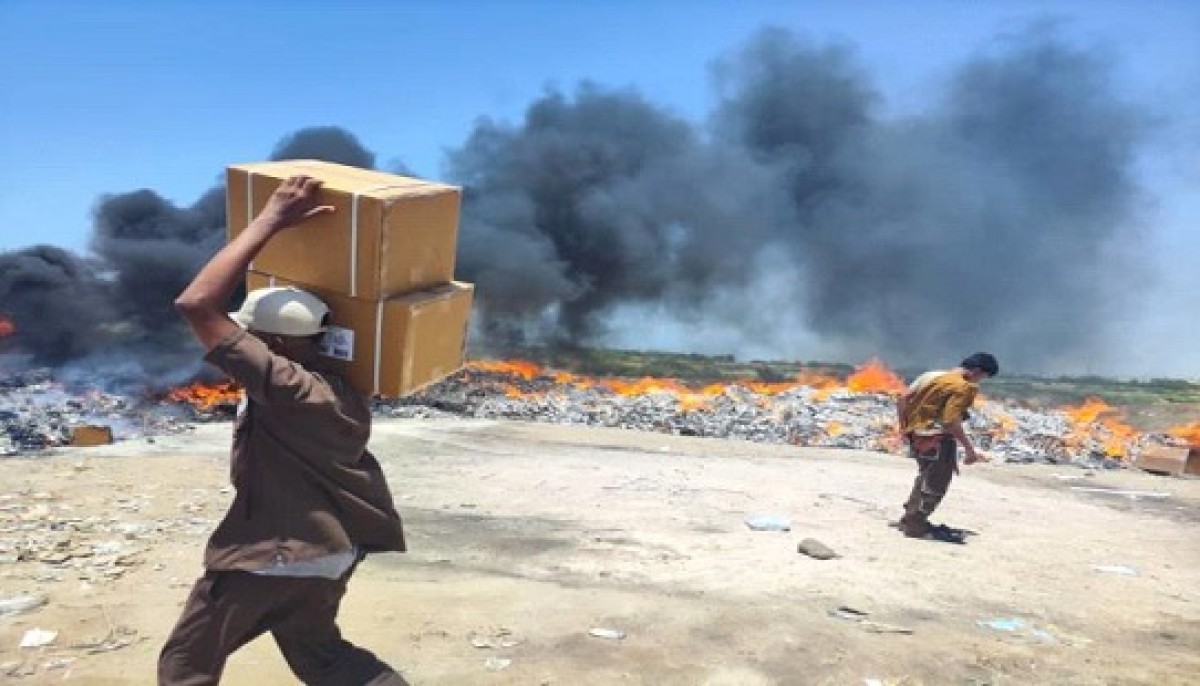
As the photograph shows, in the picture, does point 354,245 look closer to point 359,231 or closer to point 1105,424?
point 359,231

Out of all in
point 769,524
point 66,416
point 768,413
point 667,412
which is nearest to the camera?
point 769,524

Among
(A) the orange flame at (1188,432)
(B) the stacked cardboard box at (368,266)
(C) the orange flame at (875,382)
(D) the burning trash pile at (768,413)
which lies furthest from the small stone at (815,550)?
(A) the orange flame at (1188,432)

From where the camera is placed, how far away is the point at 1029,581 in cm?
582

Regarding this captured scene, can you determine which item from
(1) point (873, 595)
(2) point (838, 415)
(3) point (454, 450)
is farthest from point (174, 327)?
(1) point (873, 595)

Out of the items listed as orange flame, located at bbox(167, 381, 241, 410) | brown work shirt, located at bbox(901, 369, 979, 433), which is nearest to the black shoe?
brown work shirt, located at bbox(901, 369, 979, 433)

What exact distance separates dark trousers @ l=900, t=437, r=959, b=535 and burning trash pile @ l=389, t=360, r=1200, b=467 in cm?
616

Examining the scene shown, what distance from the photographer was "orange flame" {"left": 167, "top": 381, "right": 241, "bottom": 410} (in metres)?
13.1

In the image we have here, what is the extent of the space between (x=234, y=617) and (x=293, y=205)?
3.66 ft

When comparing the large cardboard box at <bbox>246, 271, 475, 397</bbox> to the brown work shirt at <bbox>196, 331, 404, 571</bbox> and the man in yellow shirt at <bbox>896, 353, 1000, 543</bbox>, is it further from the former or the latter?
the man in yellow shirt at <bbox>896, 353, 1000, 543</bbox>

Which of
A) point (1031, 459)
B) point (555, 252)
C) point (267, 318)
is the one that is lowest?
point (1031, 459)

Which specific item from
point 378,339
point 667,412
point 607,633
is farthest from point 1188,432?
point 378,339

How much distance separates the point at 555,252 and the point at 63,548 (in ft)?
59.6

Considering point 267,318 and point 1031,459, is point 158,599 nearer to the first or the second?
point 267,318

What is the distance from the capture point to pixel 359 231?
2.75 meters
